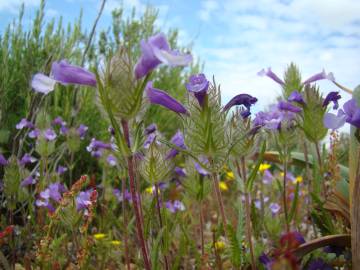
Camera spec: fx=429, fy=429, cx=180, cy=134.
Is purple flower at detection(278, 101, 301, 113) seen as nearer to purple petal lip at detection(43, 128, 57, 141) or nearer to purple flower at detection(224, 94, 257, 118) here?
purple flower at detection(224, 94, 257, 118)

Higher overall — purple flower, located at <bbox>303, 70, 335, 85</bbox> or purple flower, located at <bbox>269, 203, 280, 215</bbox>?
purple flower, located at <bbox>303, 70, 335, 85</bbox>

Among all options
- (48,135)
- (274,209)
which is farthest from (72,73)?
(274,209)

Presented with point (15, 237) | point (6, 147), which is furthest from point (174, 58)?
point (6, 147)

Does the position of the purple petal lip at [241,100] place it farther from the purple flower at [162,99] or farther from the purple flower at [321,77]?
the purple flower at [321,77]

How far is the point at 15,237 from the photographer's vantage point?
2604mm

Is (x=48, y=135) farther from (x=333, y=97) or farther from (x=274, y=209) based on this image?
(x=333, y=97)

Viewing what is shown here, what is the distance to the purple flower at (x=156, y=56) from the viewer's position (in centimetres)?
85

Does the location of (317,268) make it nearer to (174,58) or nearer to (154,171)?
(154,171)

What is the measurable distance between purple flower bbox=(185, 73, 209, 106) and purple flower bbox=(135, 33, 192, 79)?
0.45ft

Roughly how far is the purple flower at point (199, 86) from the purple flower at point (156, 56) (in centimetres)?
14

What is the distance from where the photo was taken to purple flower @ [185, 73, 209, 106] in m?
1.02

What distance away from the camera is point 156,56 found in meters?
0.86

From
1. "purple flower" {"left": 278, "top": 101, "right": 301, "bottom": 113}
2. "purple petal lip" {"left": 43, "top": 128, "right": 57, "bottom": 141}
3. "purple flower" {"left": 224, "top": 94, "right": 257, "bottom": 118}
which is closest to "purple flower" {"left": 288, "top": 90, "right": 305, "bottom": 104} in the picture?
"purple flower" {"left": 278, "top": 101, "right": 301, "bottom": 113}

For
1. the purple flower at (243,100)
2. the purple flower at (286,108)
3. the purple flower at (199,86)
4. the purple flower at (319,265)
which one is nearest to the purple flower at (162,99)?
the purple flower at (199,86)
